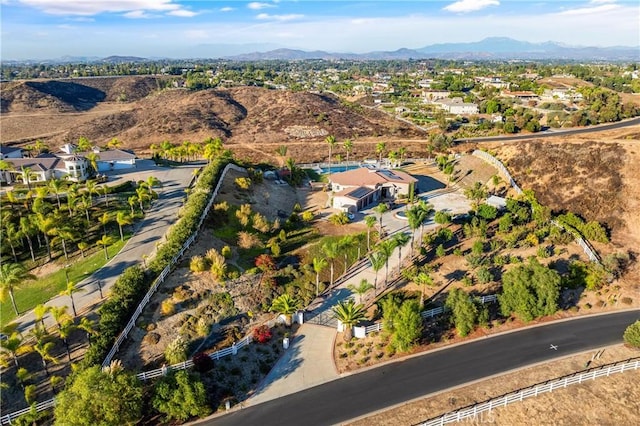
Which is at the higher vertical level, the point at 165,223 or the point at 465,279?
the point at 165,223

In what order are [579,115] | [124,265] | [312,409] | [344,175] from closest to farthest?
[312,409], [124,265], [344,175], [579,115]

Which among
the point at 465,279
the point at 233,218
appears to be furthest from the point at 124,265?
the point at 465,279

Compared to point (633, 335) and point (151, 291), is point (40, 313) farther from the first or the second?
point (633, 335)

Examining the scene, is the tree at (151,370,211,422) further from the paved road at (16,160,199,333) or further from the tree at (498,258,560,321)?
the tree at (498,258,560,321)

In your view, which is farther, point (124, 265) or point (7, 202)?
point (7, 202)

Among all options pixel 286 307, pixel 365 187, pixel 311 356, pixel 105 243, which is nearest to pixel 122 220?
pixel 105 243

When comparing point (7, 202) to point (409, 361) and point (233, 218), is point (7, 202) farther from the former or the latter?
point (409, 361)
